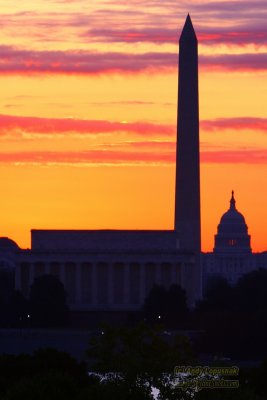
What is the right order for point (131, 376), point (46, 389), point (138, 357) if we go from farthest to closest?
point (46, 389)
point (138, 357)
point (131, 376)

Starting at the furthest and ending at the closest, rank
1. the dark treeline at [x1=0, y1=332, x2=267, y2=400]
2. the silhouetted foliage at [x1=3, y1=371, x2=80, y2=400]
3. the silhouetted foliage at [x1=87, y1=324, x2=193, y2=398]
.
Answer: the silhouetted foliage at [x1=3, y1=371, x2=80, y2=400]
the silhouetted foliage at [x1=87, y1=324, x2=193, y2=398]
the dark treeline at [x1=0, y1=332, x2=267, y2=400]

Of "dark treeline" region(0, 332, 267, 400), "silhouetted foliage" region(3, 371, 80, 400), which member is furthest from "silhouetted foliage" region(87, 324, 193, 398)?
"silhouetted foliage" region(3, 371, 80, 400)

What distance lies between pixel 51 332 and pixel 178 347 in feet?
278

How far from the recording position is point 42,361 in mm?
125750

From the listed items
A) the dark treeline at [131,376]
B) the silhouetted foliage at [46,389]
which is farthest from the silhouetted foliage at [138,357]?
the silhouetted foliage at [46,389]

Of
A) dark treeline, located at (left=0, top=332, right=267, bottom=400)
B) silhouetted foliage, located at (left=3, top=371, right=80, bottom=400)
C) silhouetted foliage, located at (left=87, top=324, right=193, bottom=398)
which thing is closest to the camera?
dark treeline, located at (left=0, top=332, right=267, bottom=400)

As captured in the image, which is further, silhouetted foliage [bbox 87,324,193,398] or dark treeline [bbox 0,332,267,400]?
silhouetted foliage [bbox 87,324,193,398]

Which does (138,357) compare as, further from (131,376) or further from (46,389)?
(46,389)

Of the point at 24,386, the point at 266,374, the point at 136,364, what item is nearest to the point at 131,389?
the point at 136,364

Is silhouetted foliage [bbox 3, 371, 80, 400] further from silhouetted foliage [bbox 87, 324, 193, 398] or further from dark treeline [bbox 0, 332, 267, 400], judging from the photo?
silhouetted foliage [bbox 87, 324, 193, 398]

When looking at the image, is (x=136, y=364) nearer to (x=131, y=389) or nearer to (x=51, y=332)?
(x=131, y=389)

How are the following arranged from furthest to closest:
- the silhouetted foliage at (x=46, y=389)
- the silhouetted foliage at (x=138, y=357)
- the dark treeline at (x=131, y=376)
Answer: the silhouetted foliage at (x=46, y=389) → the silhouetted foliage at (x=138, y=357) → the dark treeline at (x=131, y=376)

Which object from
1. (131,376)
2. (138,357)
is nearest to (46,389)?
(138,357)

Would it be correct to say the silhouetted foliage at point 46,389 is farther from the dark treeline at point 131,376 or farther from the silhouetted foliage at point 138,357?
the silhouetted foliage at point 138,357
